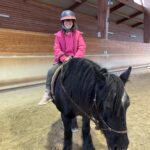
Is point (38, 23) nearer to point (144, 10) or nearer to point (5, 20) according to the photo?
point (5, 20)

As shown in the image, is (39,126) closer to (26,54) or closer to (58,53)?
(58,53)

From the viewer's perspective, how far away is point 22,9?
843cm

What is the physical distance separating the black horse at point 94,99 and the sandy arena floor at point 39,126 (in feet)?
1.27

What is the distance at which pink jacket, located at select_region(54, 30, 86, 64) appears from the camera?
266 centimetres

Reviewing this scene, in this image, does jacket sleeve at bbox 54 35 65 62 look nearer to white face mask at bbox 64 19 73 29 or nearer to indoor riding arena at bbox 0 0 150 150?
white face mask at bbox 64 19 73 29

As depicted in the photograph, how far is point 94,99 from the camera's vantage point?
1733mm

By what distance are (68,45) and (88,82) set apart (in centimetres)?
92

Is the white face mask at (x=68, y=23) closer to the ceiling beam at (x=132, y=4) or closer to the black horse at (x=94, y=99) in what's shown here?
the black horse at (x=94, y=99)

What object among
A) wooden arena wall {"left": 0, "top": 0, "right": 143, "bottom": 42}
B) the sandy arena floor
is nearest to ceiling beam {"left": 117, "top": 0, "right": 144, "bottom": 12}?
wooden arena wall {"left": 0, "top": 0, "right": 143, "bottom": 42}

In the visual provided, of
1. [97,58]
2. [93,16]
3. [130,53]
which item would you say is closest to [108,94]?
[97,58]

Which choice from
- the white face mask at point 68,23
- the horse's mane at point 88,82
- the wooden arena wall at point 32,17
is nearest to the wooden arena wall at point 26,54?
the white face mask at point 68,23

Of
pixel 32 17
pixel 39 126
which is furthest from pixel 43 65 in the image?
pixel 32 17

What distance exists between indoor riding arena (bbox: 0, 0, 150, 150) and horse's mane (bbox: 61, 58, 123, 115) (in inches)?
14.0

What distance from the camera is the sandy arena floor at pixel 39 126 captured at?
2.59 metres
